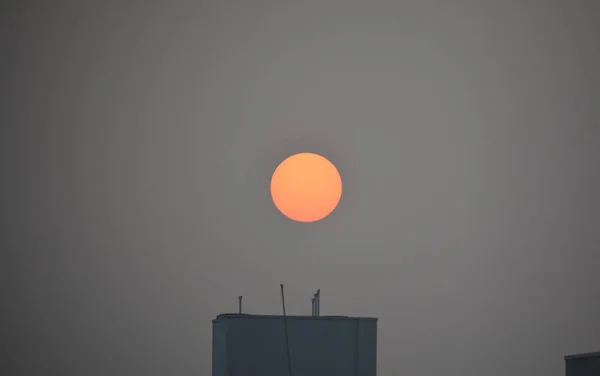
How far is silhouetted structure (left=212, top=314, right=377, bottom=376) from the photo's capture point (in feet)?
34.2

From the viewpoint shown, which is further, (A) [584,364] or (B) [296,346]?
(B) [296,346]

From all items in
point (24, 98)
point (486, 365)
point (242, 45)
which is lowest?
point (486, 365)

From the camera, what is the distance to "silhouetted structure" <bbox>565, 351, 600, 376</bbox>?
8.40 m

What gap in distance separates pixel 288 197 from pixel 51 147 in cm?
812

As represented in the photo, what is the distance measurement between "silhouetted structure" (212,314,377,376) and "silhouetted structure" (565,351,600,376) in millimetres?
Result: 2506

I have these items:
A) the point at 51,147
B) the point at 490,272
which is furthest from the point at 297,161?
the point at 51,147

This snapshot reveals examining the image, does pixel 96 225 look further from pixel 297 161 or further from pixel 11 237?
pixel 297 161

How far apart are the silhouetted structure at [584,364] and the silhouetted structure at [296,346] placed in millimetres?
2506

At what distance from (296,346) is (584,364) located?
3595 millimetres

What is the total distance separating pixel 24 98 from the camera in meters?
18.7

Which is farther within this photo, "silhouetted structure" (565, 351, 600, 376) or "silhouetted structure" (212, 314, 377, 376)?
"silhouetted structure" (212, 314, 377, 376)

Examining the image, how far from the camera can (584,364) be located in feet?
27.9

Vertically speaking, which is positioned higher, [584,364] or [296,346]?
[584,364]

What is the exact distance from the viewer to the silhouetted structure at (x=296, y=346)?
1043 centimetres
